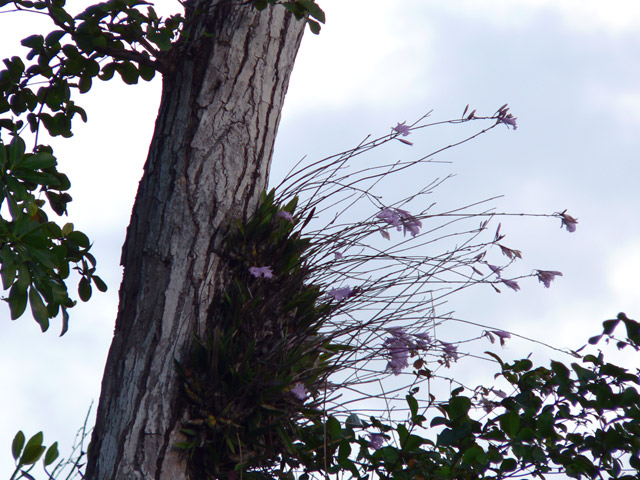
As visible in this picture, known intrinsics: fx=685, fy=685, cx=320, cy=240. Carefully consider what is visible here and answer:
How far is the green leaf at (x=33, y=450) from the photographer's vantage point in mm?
1955

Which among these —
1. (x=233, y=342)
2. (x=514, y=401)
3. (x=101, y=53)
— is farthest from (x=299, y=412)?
(x=101, y=53)

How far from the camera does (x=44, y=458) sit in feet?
6.77

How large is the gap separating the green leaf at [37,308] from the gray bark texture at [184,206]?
0.32m

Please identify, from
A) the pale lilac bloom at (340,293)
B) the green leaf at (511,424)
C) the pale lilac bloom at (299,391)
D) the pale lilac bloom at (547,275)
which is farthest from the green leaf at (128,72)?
the green leaf at (511,424)

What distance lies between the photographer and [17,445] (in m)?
1.97

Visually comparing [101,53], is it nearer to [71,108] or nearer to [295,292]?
[71,108]

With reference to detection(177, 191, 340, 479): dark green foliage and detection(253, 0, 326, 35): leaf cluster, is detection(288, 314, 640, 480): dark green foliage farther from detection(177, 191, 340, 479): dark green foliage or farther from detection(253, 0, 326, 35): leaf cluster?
detection(253, 0, 326, 35): leaf cluster

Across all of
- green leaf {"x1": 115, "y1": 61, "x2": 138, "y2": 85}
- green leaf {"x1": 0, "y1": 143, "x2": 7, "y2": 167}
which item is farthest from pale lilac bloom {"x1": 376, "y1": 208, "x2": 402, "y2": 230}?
green leaf {"x1": 0, "y1": 143, "x2": 7, "y2": 167}

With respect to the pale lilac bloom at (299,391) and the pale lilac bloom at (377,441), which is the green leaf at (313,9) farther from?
the pale lilac bloom at (377,441)

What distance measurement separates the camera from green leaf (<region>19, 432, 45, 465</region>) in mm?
1955

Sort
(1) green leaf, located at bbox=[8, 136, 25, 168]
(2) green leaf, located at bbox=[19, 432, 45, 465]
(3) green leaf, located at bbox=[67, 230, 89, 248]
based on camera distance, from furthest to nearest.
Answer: (3) green leaf, located at bbox=[67, 230, 89, 248]
(1) green leaf, located at bbox=[8, 136, 25, 168]
(2) green leaf, located at bbox=[19, 432, 45, 465]

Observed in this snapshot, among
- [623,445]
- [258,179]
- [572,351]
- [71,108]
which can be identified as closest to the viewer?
[623,445]

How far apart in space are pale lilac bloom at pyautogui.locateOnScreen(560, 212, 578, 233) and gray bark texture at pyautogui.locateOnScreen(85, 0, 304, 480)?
1.12m

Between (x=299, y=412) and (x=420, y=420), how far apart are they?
1.32ft
